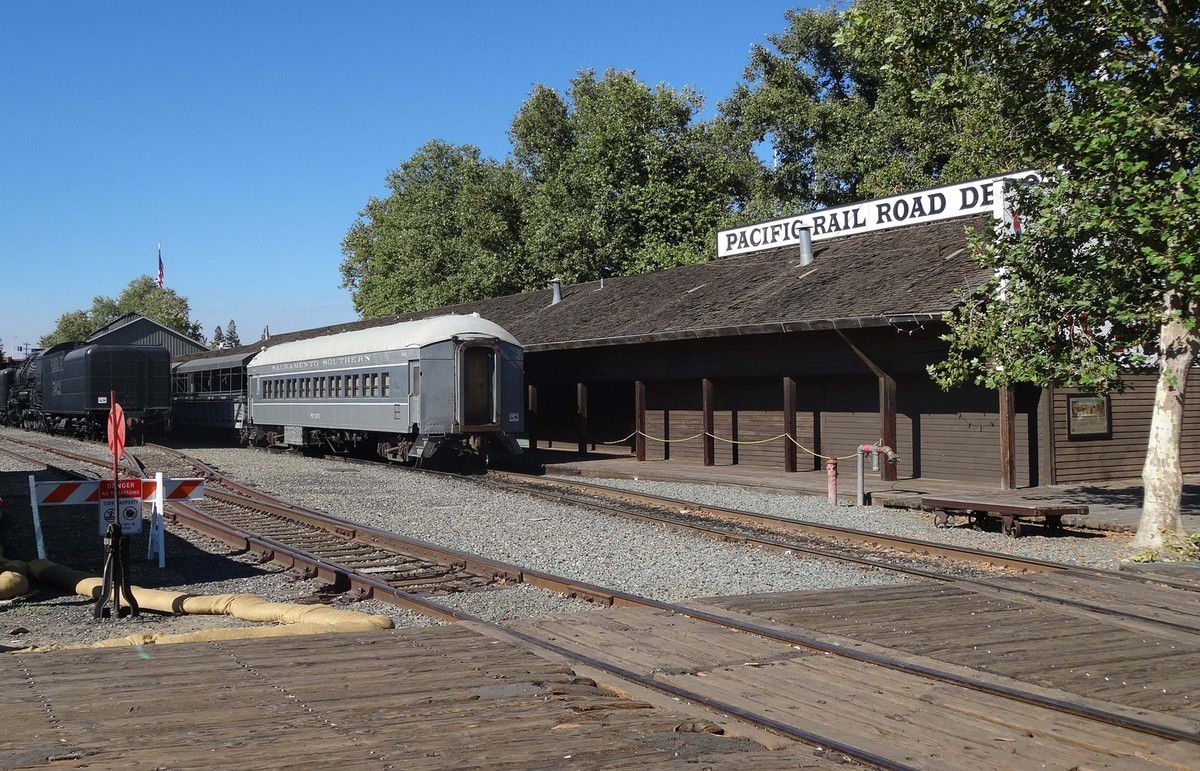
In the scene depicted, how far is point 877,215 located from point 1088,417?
7470 mm

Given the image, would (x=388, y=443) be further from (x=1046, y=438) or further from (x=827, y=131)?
(x=827, y=131)

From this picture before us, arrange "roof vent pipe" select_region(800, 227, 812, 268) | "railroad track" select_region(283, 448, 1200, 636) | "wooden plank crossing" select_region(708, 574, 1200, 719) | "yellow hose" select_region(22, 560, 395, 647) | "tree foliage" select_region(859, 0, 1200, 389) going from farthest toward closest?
"roof vent pipe" select_region(800, 227, 812, 268) → "tree foliage" select_region(859, 0, 1200, 389) → "railroad track" select_region(283, 448, 1200, 636) → "yellow hose" select_region(22, 560, 395, 647) → "wooden plank crossing" select_region(708, 574, 1200, 719)

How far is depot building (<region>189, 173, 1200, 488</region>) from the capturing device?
732 inches

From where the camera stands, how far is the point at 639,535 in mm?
13602

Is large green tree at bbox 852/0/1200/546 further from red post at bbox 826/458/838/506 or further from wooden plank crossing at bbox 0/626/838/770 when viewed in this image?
wooden plank crossing at bbox 0/626/838/770

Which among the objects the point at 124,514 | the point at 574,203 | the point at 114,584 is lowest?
the point at 114,584

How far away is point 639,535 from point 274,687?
7.80m

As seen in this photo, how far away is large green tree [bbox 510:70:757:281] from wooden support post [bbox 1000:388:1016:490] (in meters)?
31.3

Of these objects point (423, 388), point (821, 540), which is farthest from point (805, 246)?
point (821, 540)

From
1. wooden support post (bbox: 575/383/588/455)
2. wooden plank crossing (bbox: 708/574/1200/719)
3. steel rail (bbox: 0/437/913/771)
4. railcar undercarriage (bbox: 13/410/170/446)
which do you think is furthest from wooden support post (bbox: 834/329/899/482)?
railcar undercarriage (bbox: 13/410/170/446)

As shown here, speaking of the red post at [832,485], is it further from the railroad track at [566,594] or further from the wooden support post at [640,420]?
the wooden support post at [640,420]

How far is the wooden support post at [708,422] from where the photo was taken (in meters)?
23.7

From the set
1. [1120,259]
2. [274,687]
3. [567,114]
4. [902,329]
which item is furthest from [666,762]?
[567,114]

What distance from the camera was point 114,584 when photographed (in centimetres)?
909
